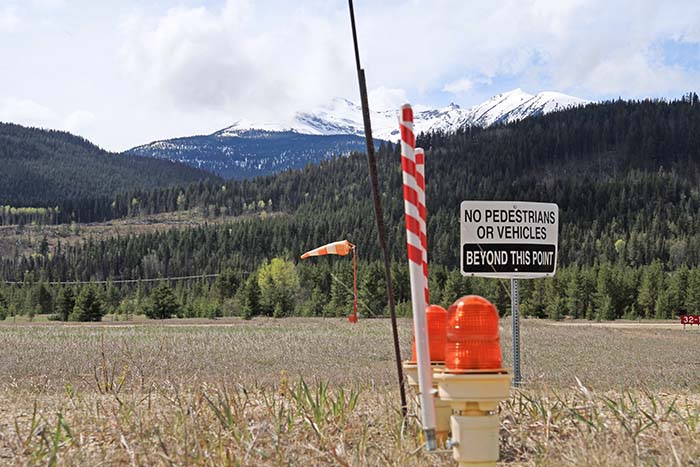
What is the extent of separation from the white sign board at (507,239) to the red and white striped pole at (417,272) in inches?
152

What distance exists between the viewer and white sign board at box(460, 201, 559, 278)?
10.2 m

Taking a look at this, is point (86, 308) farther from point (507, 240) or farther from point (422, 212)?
point (422, 212)

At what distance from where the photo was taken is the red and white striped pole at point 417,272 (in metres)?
5.96

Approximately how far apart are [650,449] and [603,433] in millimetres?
391

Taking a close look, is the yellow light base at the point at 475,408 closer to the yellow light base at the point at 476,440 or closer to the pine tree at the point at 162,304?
the yellow light base at the point at 476,440

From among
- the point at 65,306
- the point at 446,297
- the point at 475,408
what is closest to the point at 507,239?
the point at 475,408

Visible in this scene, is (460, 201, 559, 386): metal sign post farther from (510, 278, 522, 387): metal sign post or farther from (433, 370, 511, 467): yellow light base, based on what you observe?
(433, 370, 511, 467): yellow light base

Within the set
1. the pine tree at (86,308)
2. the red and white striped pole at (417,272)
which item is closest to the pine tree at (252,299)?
the pine tree at (86,308)

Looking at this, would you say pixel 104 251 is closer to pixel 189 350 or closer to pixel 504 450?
pixel 189 350

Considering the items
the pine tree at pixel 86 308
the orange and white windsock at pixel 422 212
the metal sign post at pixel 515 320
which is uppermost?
Result: the orange and white windsock at pixel 422 212

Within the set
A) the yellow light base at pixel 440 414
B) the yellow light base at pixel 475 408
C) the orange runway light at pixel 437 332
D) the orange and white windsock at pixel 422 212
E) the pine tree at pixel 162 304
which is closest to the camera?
the yellow light base at pixel 475 408

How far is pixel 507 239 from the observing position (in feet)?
34.3

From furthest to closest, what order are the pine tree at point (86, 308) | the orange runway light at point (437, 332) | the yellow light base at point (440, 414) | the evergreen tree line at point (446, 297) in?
the evergreen tree line at point (446, 297)
the pine tree at point (86, 308)
the orange runway light at point (437, 332)
the yellow light base at point (440, 414)

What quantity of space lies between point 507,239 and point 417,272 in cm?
461
